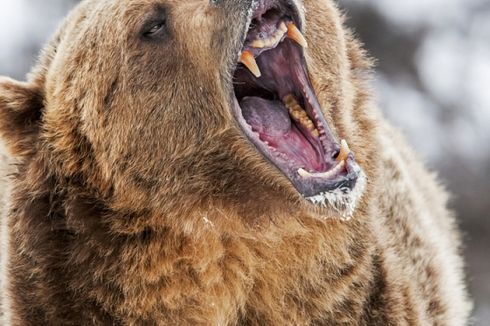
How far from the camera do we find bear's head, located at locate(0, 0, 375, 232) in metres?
4.21

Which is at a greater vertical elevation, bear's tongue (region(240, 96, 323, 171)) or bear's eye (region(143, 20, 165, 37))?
bear's eye (region(143, 20, 165, 37))

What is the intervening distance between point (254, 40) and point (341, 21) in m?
0.72

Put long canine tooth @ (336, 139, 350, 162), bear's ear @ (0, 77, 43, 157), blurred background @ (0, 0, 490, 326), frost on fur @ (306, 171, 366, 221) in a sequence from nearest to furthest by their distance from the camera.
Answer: frost on fur @ (306, 171, 366, 221) < long canine tooth @ (336, 139, 350, 162) < bear's ear @ (0, 77, 43, 157) < blurred background @ (0, 0, 490, 326)

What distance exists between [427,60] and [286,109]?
11389mm

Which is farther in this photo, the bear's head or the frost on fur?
the bear's head

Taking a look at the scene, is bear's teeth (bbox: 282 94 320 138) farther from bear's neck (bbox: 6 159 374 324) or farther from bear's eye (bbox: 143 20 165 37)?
bear's eye (bbox: 143 20 165 37)

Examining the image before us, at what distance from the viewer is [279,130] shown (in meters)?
4.42

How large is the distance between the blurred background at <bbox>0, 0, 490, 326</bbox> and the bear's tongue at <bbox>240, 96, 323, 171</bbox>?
9178 mm

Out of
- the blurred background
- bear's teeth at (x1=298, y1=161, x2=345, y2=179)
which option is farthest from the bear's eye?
the blurred background

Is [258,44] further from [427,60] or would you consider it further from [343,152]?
[427,60]

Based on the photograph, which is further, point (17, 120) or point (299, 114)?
point (17, 120)

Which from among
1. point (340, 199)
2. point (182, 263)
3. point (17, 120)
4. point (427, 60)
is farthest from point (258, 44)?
point (427, 60)

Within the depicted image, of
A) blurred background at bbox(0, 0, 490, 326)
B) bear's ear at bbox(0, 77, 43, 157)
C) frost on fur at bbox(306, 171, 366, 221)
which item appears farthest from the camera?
blurred background at bbox(0, 0, 490, 326)

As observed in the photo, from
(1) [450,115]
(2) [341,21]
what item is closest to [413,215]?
(2) [341,21]
